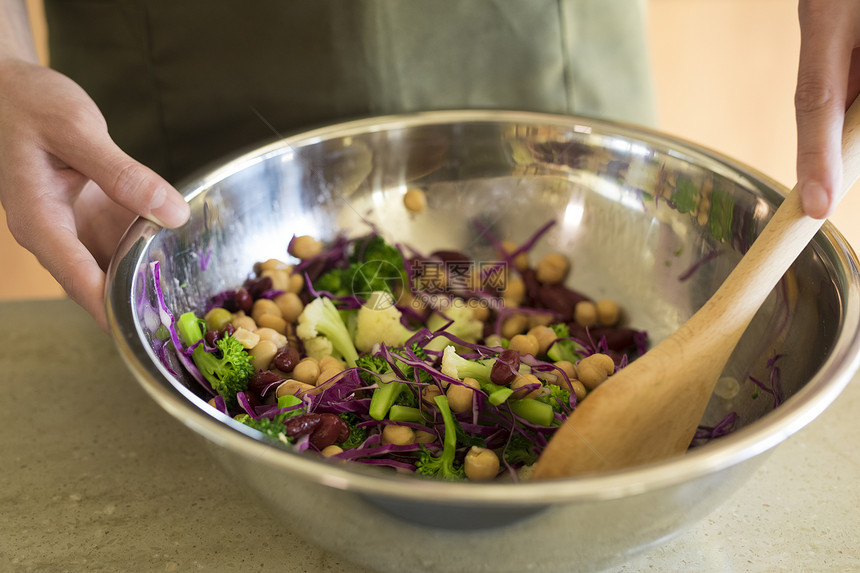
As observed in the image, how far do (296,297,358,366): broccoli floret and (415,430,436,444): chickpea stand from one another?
0.20 m

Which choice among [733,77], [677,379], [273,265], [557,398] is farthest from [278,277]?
[733,77]

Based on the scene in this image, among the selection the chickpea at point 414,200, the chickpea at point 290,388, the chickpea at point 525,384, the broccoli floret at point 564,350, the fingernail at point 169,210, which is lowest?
the broccoli floret at point 564,350

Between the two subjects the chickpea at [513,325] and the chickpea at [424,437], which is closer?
the chickpea at [424,437]

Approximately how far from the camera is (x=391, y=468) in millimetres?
808

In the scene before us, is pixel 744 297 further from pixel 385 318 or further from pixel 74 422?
pixel 74 422

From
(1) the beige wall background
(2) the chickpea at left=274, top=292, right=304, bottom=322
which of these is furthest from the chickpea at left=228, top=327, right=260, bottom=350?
(1) the beige wall background

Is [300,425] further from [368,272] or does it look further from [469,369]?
[368,272]

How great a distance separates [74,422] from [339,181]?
0.52 metres

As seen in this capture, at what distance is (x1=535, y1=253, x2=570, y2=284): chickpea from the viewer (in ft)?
3.72

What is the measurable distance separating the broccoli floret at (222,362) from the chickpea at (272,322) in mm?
98

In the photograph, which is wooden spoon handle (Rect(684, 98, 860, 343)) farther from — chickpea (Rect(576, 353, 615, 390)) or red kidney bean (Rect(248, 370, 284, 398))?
red kidney bean (Rect(248, 370, 284, 398))

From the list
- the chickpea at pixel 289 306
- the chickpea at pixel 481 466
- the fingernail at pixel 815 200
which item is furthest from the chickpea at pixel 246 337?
the fingernail at pixel 815 200

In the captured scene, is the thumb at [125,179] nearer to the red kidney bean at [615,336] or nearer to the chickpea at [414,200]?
the chickpea at [414,200]

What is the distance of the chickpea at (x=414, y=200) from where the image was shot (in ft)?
3.78
